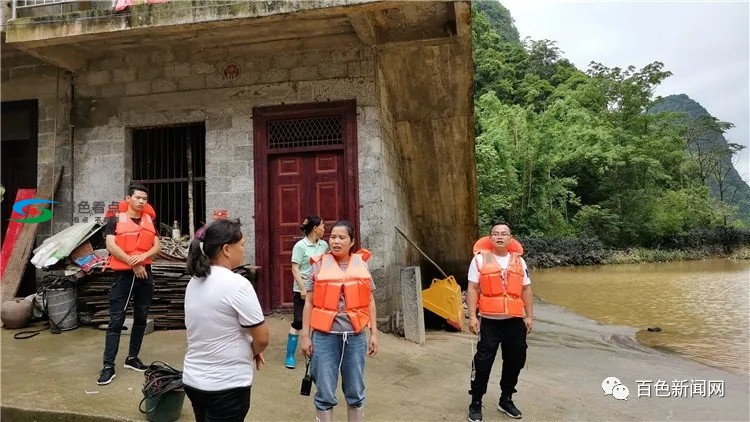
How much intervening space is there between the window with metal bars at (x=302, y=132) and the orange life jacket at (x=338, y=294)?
12.7ft

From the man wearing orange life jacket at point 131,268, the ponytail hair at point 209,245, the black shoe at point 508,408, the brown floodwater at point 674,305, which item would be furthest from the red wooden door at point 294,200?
the brown floodwater at point 674,305

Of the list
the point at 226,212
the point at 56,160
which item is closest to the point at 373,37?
the point at 226,212

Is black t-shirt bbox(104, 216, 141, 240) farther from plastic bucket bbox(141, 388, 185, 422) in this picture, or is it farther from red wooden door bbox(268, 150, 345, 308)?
red wooden door bbox(268, 150, 345, 308)

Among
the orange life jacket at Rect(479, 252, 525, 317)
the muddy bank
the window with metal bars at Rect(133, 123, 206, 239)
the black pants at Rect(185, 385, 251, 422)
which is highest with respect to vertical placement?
the window with metal bars at Rect(133, 123, 206, 239)

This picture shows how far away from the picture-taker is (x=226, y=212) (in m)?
6.84

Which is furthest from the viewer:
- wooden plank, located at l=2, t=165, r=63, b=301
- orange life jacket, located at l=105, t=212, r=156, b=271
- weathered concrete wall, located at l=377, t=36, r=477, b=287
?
weathered concrete wall, located at l=377, t=36, r=477, b=287

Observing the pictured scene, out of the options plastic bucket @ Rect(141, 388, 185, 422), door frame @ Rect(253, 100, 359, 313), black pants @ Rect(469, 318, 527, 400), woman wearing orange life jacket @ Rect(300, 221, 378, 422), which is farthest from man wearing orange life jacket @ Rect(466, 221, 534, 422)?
door frame @ Rect(253, 100, 359, 313)

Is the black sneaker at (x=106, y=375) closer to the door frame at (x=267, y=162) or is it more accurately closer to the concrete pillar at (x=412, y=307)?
the door frame at (x=267, y=162)

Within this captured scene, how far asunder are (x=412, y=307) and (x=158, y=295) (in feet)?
11.1

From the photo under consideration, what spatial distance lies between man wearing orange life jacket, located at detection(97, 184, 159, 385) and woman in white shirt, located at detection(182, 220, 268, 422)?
2.37 meters

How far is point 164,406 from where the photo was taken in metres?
3.43

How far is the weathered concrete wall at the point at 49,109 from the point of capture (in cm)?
727

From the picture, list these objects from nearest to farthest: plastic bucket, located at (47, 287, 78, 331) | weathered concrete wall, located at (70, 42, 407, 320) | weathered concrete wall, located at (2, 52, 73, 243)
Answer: plastic bucket, located at (47, 287, 78, 331) < weathered concrete wall, located at (70, 42, 407, 320) < weathered concrete wall, located at (2, 52, 73, 243)

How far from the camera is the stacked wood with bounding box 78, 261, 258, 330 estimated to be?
627cm
